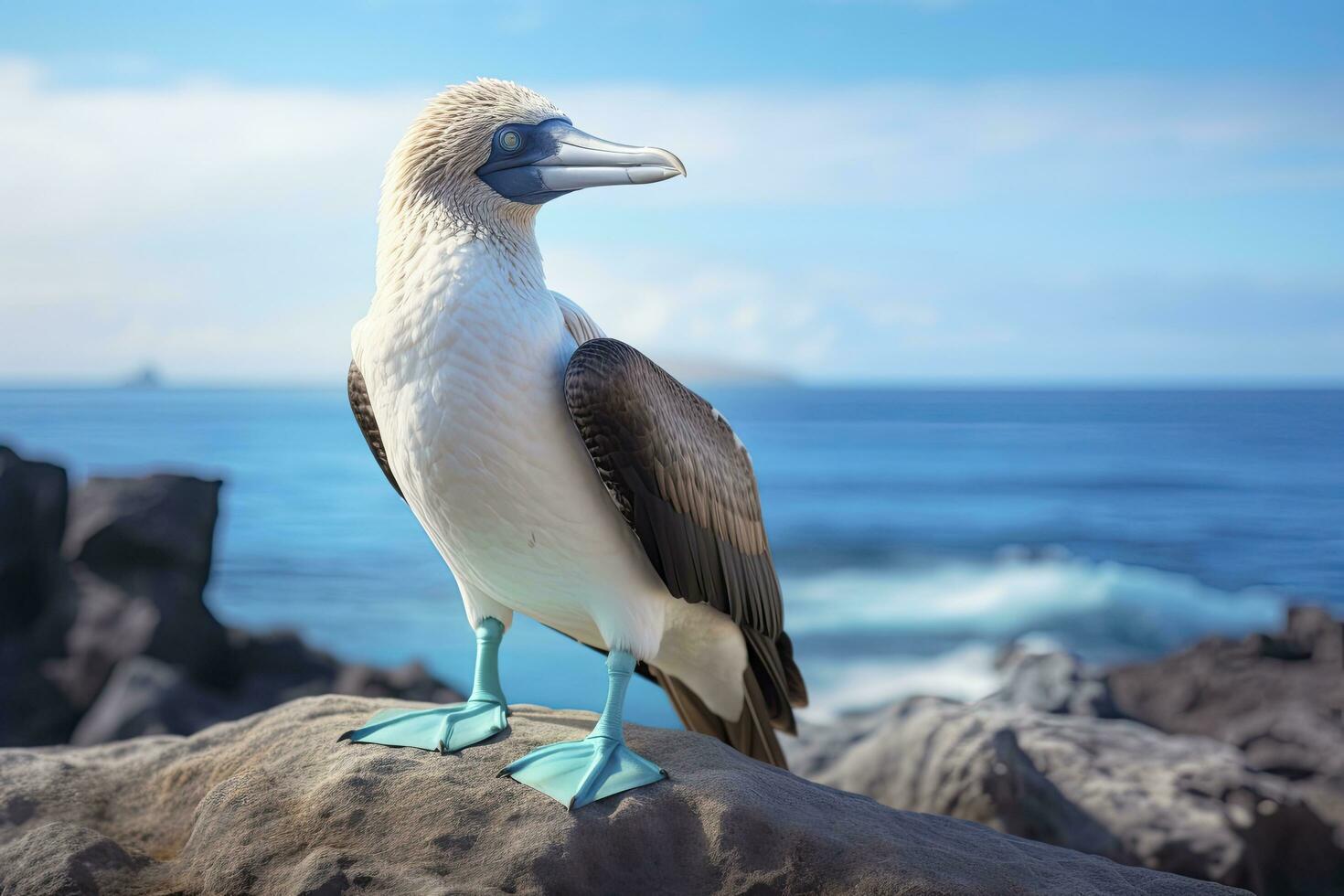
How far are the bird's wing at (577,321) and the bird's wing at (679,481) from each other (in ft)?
0.97

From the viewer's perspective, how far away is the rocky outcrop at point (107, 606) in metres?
9.46

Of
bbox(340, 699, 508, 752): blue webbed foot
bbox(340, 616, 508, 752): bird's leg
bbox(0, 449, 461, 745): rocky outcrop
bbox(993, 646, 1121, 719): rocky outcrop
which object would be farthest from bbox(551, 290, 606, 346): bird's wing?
bbox(993, 646, 1121, 719): rocky outcrop

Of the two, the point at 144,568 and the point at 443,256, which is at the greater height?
the point at 443,256

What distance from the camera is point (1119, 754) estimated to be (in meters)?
7.13

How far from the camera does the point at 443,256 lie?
3467 millimetres

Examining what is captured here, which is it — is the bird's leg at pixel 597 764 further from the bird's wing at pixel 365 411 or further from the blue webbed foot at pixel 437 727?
the bird's wing at pixel 365 411

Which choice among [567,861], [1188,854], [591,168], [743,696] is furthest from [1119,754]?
[591,168]

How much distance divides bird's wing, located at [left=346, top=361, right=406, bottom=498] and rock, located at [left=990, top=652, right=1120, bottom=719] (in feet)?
22.1

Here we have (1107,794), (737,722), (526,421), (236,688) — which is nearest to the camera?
(526,421)

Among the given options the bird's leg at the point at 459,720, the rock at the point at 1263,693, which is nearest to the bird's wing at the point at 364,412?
the bird's leg at the point at 459,720

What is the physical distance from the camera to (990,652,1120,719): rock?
9180 mm

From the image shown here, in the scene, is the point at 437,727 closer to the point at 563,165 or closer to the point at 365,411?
the point at 365,411

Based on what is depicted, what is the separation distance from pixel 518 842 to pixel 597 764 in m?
0.35

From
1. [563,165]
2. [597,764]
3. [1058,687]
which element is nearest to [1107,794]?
[1058,687]
